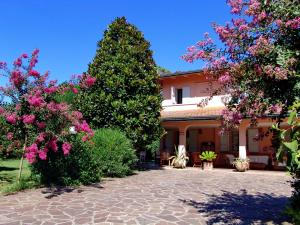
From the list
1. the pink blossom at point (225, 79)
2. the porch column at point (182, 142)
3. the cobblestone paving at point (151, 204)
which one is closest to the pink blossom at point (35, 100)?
the cobblestone paving at point (151, 204)

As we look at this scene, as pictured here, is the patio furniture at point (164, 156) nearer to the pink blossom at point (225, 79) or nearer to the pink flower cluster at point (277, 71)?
the pink blossom at point (225, 79)

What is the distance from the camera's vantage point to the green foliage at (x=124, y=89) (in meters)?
16.8

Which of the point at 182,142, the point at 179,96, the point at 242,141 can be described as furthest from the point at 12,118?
the point at 179,96

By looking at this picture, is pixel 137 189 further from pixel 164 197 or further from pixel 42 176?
pixel 42 176

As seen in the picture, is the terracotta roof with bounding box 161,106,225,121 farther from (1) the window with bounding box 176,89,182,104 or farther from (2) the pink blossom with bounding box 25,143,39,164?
(2) the pink blossom with bounding box 25,143,39,164

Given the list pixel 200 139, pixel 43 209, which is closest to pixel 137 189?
pixel 43 209

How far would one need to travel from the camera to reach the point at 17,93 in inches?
424

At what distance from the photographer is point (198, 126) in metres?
22.1

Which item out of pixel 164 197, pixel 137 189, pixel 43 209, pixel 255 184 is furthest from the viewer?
pixel 255 184

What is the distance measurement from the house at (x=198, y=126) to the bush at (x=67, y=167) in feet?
27.8

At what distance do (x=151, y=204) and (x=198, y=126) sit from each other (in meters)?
13.0

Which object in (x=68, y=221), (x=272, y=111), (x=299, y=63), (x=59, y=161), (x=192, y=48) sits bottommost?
(x=68, y=221)

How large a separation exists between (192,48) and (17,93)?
21.5ft

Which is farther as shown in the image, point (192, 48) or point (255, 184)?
point (255, 184)
